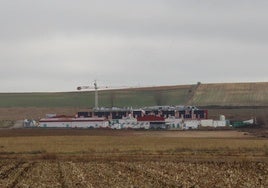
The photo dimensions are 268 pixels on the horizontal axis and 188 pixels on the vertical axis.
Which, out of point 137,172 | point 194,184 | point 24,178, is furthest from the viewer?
point 137,172

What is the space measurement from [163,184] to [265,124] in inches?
5035

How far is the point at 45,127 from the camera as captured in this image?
17050 cm

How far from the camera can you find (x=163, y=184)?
34.1 m

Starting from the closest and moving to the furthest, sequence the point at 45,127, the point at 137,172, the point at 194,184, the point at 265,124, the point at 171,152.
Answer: the point at 194,184 < the point at 137,172 < the point at 171,152 < the point at 265,124 < the point at 45,127

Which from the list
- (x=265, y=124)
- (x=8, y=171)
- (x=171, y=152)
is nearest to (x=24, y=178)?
(x=8, y=171)

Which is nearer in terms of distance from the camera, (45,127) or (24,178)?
(24,178)

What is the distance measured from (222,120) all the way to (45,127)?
41.3 m

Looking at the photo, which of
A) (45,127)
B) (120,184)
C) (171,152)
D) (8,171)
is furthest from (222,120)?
(120,184)

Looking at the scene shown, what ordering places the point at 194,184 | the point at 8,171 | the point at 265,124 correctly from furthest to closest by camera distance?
the point at 265,124 < the point at 8,171 < the point at 194,184

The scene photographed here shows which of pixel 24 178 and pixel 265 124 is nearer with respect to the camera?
pixel 24 178

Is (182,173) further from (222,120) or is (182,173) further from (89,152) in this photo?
(222,120)

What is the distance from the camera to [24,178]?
40156 mm

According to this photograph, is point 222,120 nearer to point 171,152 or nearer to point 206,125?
point 206,125

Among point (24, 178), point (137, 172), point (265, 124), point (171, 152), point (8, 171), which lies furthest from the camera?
point (265, 124)
